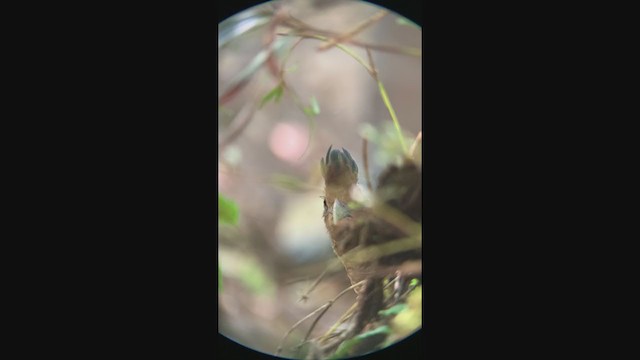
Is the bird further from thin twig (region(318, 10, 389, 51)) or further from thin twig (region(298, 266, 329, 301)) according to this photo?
thin twig (region(318, 10, 389, 51))

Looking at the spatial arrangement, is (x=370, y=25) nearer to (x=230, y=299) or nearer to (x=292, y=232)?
(x=292, y=232)

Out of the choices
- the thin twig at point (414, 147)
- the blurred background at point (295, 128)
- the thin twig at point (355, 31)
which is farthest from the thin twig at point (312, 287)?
the thin twig at point (355, 31)

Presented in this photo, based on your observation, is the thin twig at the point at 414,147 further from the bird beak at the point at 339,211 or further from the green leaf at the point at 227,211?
the green leaf at the point at 227,211

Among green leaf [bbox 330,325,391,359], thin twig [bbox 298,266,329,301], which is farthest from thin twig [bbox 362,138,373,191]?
green leaf [bbox 330,325,391,359]

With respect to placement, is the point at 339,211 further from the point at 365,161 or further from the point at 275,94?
the point at 275,94

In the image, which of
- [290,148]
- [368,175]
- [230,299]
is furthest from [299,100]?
[230,299]

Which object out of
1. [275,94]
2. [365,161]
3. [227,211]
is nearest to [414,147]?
[365,161]
